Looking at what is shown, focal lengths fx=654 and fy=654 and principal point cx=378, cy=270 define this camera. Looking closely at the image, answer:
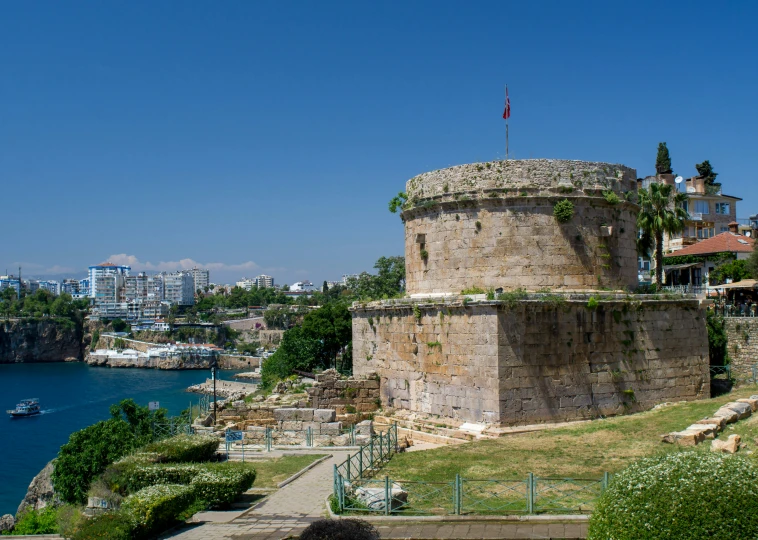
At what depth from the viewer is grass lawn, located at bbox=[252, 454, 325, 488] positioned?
15.0 m

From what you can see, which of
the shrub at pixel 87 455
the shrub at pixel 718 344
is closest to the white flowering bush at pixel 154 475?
the shrub at pixel 87 455

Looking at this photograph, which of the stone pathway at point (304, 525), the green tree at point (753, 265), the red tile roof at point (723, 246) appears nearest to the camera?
the stone pathway at point (304, 525)

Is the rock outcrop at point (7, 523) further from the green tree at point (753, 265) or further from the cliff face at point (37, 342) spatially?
the cliff face at point (37, 342)

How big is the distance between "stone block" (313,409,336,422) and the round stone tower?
478 centimetres

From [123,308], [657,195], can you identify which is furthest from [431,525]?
[123,308]

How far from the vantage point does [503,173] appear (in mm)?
19234

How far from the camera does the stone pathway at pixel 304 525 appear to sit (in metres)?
9.88

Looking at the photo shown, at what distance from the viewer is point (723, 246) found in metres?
38.5

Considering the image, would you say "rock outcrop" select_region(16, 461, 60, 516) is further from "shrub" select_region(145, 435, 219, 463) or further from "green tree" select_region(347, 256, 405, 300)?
"green tree" select_region(347, 256, 405, 300)

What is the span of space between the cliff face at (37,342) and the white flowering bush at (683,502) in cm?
14278

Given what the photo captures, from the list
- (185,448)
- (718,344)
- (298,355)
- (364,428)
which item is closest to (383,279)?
(298,355)

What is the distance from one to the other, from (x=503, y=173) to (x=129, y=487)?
12830 mm

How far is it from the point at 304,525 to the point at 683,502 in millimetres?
6540

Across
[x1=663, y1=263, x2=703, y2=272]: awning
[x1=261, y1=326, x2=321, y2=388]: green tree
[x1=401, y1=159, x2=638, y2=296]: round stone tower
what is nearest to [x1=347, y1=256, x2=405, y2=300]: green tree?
[x1=261, y1=326, x2=321, y2=388]: green tree
